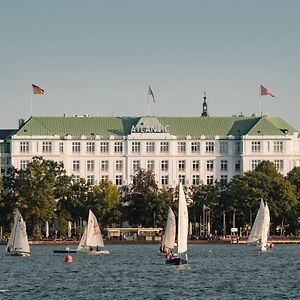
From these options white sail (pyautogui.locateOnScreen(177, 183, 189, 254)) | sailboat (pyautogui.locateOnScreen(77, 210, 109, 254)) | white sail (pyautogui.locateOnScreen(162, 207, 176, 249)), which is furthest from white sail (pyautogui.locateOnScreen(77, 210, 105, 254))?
white sail (pyautogui.locateOnScreen(177, 183, 189, 254))

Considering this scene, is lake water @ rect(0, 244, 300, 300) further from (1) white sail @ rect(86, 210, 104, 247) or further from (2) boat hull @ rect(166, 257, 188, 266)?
(1) white sail @ rect(86, 210, 104, 247)

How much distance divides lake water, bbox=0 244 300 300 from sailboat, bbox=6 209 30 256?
1.02 metres

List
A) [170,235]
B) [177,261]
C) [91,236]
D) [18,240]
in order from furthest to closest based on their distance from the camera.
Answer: [91,236] → [18,240] → [170,235] → [177,261]

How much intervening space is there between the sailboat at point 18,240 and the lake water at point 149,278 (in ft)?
3.35

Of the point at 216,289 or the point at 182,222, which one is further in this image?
the point at 182,222

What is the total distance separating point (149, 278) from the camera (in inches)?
5605

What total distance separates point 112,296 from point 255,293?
10.8 m

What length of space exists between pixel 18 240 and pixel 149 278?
143 feet

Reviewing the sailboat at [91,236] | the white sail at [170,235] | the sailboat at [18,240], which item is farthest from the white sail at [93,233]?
the white sail at [170,235]

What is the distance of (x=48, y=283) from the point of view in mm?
136125

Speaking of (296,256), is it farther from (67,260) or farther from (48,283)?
(48,283)

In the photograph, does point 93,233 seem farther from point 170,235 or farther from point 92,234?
point 170,235

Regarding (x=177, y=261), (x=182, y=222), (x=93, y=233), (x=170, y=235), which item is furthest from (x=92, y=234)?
(x=182, y=222)

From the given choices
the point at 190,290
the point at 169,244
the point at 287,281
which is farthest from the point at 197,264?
the point at 190,290
